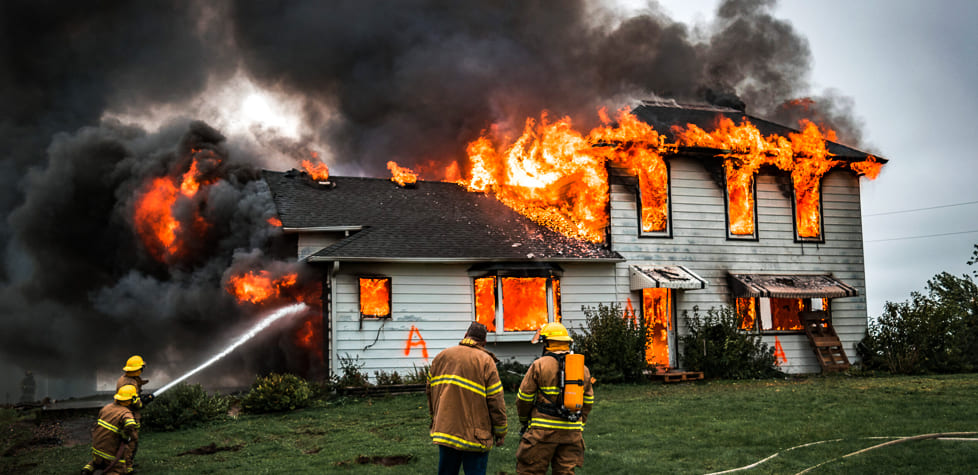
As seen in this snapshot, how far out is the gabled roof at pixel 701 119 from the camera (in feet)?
65.6

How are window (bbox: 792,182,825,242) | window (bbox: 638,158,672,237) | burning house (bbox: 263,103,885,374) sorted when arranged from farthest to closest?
window (bbox: 792,182,825,242), window (bbox: 638,158,672,237), burning house (bbox: 263,103,885,374)

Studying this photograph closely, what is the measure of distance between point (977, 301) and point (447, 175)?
15.4 meters

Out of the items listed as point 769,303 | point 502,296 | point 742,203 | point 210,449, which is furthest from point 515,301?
point 210,449

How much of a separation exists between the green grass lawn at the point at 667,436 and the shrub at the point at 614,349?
1.68 metres

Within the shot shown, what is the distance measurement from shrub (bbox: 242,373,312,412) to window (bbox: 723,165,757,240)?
39.2ft

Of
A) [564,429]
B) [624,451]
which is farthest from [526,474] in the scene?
[624,451]

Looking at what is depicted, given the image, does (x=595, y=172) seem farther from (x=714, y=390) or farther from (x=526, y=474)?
(x=526, y=474)

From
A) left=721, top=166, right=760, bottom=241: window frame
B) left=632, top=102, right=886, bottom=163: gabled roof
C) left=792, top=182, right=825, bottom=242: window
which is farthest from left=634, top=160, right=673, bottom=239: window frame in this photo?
left=792, top=182, right=825, bottom=242: window

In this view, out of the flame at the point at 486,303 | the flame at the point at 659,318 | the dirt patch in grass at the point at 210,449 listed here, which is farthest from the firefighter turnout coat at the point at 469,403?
the flame at the point at 659,318

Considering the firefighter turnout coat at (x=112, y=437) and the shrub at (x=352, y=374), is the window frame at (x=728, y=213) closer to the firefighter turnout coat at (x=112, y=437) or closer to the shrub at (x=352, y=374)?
the shrub at (x=352, y=374)

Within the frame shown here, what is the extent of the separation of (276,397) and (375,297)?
3.66m

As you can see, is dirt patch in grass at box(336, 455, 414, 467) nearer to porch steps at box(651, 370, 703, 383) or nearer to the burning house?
the burning house

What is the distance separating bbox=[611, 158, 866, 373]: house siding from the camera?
61.6 feet

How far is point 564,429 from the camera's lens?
6543 mm
